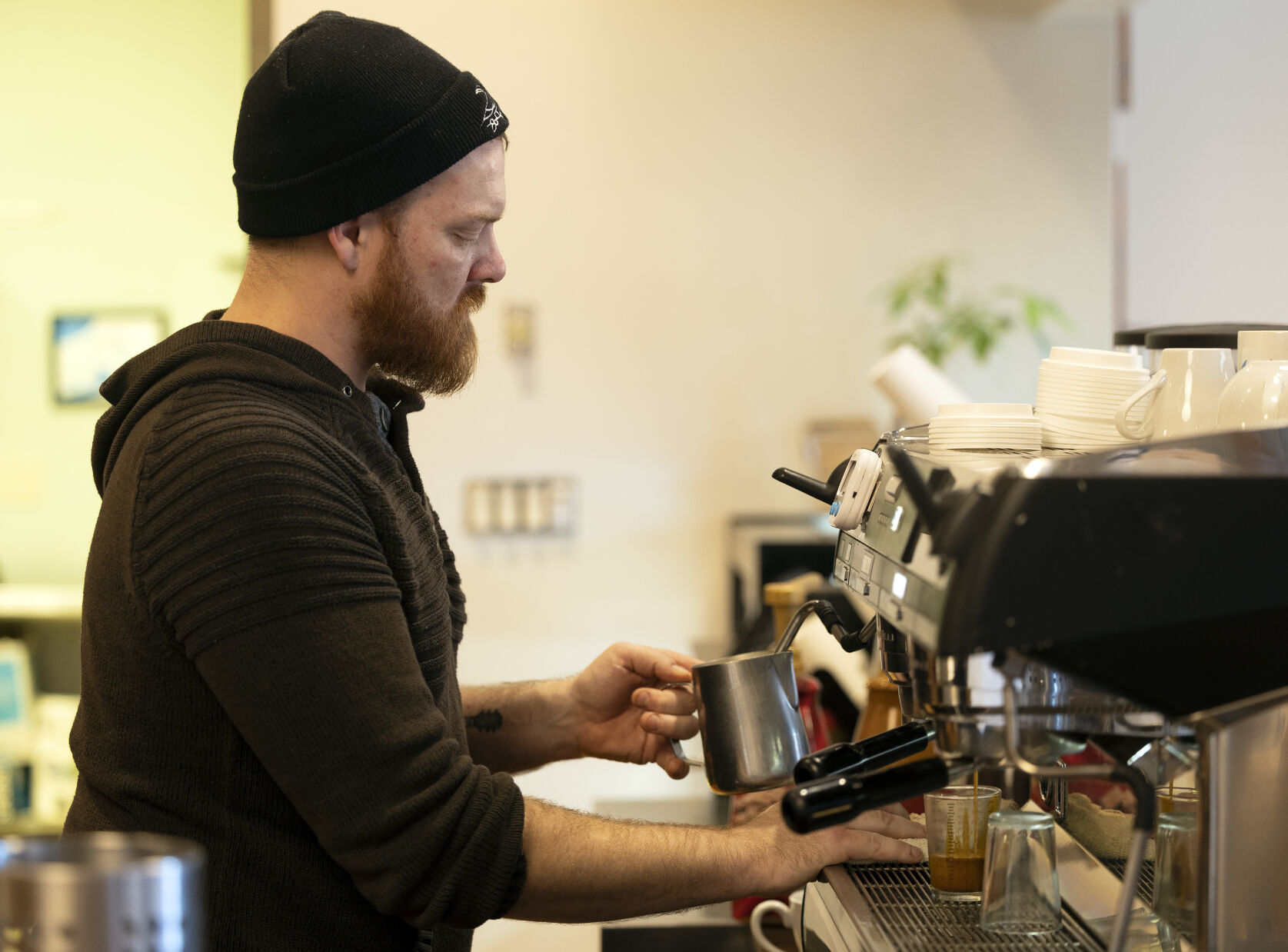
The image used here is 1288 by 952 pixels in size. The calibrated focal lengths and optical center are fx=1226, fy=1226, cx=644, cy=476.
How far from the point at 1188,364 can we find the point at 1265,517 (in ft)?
0.78

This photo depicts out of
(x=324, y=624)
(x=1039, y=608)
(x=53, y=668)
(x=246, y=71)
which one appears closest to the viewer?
(x=1039, y=608)

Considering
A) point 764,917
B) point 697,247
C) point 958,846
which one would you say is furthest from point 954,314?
point 958,846

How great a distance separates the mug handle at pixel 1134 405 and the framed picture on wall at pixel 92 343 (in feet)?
9.96

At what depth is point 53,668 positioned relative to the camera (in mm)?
3590

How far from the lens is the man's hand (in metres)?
1.39

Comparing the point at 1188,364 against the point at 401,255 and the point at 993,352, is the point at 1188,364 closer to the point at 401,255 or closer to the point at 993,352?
the point at 401,255

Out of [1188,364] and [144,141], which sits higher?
[144,141]

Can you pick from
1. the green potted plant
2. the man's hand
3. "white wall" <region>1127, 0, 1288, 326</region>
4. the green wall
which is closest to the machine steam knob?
the man's hand

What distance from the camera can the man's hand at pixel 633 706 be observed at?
1388mm

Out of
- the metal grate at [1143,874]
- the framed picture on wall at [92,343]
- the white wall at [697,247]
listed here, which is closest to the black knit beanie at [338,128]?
the metal grate at [1143,874]

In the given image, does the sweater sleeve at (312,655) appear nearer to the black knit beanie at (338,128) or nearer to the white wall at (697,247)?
the black knit beanie at (338,128)

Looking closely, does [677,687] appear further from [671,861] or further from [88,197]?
[88,197]

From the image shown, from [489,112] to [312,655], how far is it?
1.96 feet

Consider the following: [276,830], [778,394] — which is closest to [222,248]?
[778,394]
